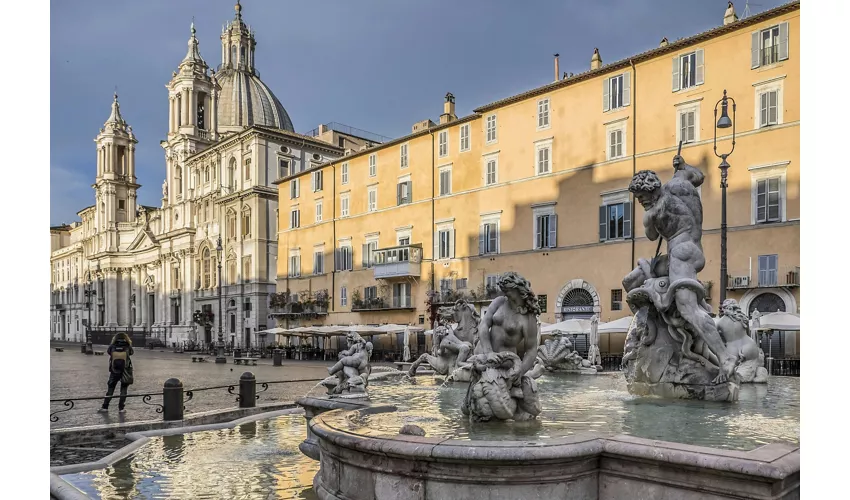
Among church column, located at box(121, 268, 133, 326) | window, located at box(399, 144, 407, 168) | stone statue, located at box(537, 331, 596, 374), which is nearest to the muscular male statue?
stone statue, located at box(537, 331, 596, 374)

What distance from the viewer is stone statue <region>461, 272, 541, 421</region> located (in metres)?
5.04

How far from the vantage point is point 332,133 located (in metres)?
57.5

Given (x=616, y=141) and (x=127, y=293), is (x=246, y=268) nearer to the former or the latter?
(x=127, y=293)

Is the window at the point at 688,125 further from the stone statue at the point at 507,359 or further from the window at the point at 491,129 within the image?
the stone statue at the point at 507,359

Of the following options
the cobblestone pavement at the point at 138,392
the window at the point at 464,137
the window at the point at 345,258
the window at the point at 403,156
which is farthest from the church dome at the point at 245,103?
the cobblestone pavement at the point at 138,392

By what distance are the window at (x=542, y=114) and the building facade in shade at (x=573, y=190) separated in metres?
0.07

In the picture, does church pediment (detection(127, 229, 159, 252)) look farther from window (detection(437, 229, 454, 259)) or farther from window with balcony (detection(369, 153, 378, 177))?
window (detection(437, 229, 454, 259))

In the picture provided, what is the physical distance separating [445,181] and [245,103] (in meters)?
36.7

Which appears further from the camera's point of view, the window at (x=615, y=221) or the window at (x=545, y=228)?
the window at (x=545, y=228)

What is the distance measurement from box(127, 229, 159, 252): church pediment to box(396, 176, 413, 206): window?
3861 cm

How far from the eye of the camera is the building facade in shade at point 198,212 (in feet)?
174

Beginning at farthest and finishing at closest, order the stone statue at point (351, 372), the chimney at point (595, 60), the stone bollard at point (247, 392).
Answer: the chimney at point (595, 60) < the stone bollard at point (247, 392) < the stone statue at point (351, 372)
